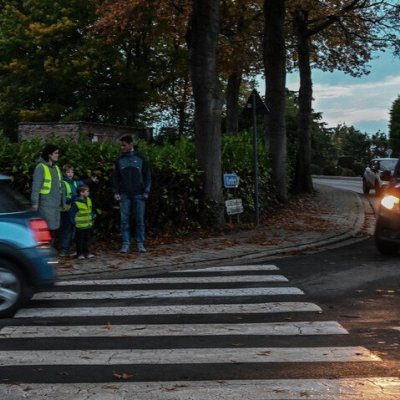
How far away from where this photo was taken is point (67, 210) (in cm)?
1095

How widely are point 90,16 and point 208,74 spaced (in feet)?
81.6

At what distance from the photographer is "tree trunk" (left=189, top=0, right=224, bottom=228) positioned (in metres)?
13.9

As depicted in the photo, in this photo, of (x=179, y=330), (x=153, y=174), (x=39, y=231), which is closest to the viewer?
(x=179, y=330)

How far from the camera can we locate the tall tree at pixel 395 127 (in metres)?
80.9

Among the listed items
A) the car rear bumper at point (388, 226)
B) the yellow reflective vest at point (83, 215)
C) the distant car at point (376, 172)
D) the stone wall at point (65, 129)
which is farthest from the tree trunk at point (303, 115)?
the yellow reflective vest at point (83, 215)

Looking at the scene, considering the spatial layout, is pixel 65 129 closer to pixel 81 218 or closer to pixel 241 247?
pixel 241 247

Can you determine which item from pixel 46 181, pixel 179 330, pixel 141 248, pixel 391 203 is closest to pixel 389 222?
pixel 391 203

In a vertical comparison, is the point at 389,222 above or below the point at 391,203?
below

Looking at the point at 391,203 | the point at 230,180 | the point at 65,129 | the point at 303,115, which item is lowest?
the point at 391,203

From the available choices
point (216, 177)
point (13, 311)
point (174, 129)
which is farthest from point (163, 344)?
point (174, 129)

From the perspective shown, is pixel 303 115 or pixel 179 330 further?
pixel 303 115

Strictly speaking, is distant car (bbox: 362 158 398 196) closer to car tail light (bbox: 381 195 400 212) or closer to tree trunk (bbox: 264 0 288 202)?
tree trunk (bbox: 264 0 288 202)

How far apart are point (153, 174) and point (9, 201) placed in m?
5.94

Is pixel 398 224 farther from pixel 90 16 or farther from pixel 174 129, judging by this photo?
pixel 174 129
